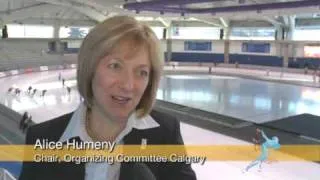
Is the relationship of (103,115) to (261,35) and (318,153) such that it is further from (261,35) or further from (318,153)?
(261,35)

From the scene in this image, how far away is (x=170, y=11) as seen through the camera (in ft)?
87.5

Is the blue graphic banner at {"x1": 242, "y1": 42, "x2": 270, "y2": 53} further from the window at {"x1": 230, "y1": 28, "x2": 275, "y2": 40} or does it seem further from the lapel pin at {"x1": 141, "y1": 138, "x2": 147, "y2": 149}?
the lapel pin at {"x1": 141, "y1": 138, "x2": 147, "y2": 149}

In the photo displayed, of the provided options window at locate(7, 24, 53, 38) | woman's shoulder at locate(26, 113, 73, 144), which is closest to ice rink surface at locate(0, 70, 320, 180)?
woman's shoulder at locate(26, 113, 73, 144)

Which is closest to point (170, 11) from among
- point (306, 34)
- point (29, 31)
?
point (306, 34)

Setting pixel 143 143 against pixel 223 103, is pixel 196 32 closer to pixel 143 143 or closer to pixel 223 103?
pixel 223 103

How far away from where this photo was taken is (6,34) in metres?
36.1

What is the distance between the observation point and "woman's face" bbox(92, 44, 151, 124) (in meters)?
1.29

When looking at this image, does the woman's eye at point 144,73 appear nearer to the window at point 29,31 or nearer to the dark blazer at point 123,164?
the dark blazer at point 123,164

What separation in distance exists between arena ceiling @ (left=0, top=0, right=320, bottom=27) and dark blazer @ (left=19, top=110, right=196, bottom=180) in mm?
19076

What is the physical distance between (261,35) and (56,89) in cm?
2521

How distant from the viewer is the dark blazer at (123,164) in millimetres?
1340

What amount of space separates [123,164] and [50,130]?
332 mm

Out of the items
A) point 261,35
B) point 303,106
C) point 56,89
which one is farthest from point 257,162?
point 261,35

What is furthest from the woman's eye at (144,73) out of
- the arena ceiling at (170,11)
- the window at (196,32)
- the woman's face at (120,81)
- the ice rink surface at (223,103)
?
the window at (196,32)
